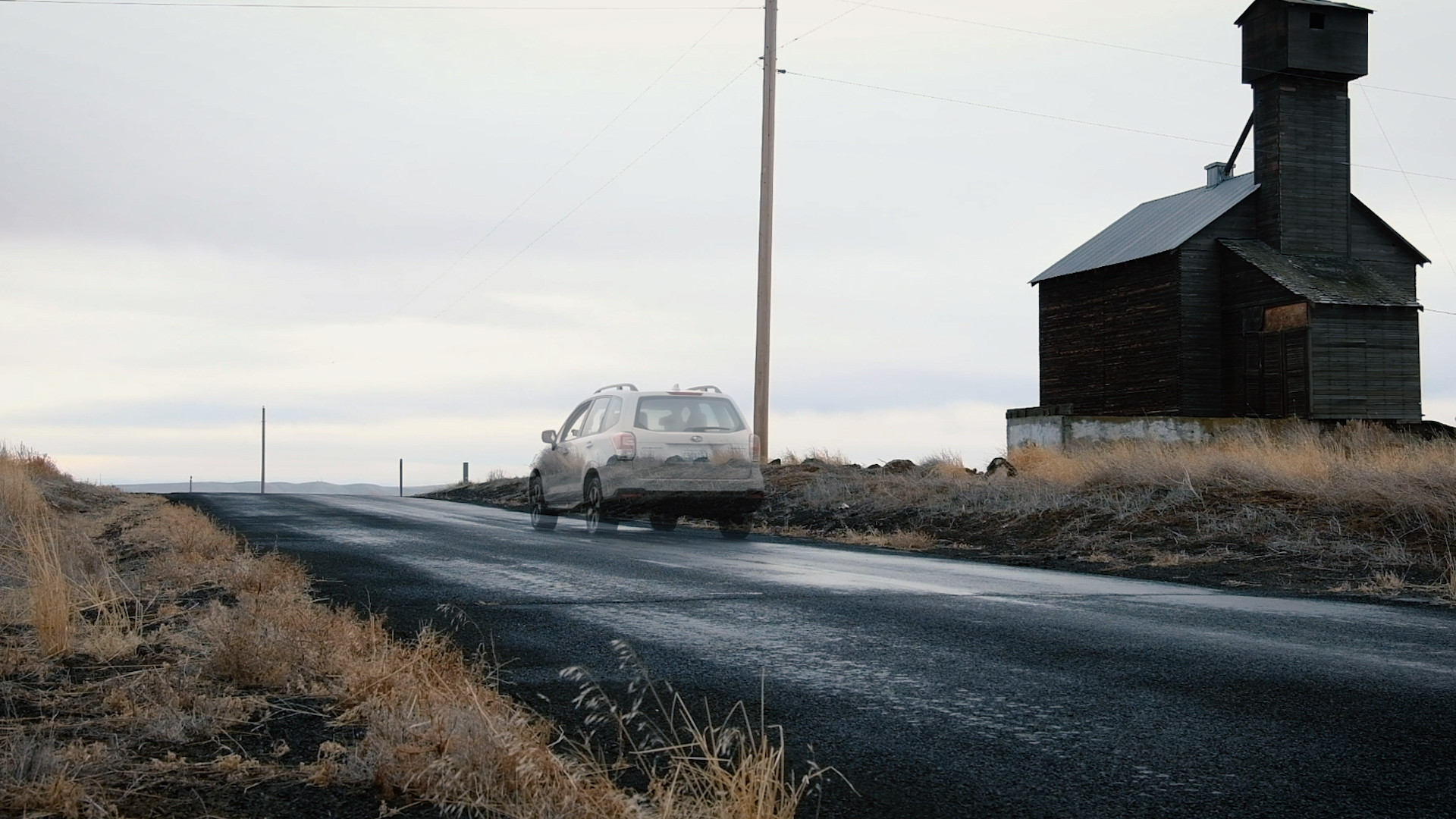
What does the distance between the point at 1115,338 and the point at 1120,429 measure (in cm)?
968

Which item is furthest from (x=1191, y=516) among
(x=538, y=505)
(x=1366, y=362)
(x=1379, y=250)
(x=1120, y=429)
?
(x=1379, y=250)

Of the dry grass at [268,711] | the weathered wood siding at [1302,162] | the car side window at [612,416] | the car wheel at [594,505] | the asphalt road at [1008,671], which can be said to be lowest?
the asphalt road at [1008,671]

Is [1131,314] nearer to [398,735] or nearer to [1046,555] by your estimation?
[1046,555]

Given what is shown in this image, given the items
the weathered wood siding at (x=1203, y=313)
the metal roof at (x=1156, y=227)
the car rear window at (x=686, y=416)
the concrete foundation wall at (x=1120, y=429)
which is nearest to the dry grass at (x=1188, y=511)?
the car rear window at (x=686, y=416)

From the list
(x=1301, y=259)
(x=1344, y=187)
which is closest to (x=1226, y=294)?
(x=1301, y=259)

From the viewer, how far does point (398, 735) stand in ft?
13.1

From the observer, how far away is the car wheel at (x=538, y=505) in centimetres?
1975

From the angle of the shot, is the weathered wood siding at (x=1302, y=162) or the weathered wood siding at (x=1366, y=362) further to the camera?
the weathered wood siding at (x=1302, y=162)

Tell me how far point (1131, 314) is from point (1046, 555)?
2575cm

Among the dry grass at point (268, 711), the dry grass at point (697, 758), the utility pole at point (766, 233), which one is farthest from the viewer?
the utility pole at point (766, 233)

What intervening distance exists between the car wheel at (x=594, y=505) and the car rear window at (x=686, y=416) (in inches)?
47.5

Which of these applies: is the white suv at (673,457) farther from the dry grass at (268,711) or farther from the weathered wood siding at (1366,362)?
the weathered wood siding at (1366,362)

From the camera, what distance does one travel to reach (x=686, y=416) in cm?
1698

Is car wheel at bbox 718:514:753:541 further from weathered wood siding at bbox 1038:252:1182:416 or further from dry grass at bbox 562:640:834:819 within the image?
weathered wood siding at bbox 1038:252:1182:416
